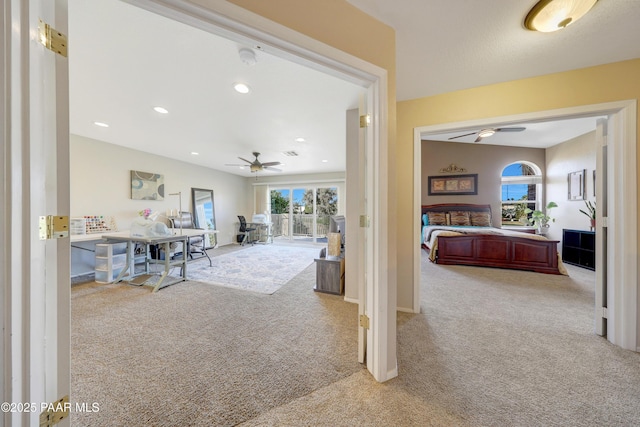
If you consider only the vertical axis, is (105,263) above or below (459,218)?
below

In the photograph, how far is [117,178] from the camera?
422 centimetres

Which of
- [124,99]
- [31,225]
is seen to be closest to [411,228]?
[31,225]

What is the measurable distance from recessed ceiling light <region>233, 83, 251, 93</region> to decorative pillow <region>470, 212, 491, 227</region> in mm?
6056

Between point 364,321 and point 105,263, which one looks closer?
point 364,321

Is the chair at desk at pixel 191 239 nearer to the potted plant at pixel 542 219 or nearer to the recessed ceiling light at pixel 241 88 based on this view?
the recessed ceiling light at pixel 241 88

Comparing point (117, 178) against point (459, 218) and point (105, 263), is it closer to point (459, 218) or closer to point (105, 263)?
point (105, 263)

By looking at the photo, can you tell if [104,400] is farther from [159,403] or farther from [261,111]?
[261,111]

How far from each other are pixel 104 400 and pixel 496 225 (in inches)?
300

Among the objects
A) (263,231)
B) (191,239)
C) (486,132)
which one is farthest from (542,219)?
(191,239)

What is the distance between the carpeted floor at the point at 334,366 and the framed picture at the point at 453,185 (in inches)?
153

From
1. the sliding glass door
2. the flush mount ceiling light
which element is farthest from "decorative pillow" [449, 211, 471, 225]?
the flush mount ceiling light

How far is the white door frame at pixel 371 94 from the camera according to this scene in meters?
0.99

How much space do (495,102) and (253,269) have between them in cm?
407

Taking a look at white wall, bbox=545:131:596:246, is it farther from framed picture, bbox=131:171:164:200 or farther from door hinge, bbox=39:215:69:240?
framed picture, bbox=131:171:164:200
